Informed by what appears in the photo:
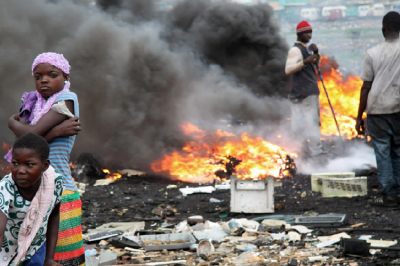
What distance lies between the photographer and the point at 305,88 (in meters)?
7.61

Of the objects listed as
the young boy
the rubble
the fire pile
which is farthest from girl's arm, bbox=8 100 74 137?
the fire pile

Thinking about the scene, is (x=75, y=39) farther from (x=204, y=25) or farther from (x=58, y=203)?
(x=58, y=203)

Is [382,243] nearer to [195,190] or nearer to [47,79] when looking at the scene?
[47,79]

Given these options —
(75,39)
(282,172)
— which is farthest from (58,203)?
(75,39)

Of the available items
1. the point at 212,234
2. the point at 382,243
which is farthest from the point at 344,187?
the point at 212,234

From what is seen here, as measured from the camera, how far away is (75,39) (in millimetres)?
10422

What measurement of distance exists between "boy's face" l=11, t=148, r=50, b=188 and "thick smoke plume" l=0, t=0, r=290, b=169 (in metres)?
7.80

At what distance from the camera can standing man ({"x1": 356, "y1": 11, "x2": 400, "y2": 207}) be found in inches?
193

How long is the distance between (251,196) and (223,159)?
3426mm

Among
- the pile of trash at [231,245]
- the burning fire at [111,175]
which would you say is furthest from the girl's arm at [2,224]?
the burning fire at [111,175]

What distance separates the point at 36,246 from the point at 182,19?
502 inches

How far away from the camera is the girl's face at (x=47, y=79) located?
248cm

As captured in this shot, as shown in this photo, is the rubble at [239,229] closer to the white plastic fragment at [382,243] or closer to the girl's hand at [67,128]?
the white plastic fragment at [382,243]

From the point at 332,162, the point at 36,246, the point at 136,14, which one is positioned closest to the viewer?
the point at 36,246
